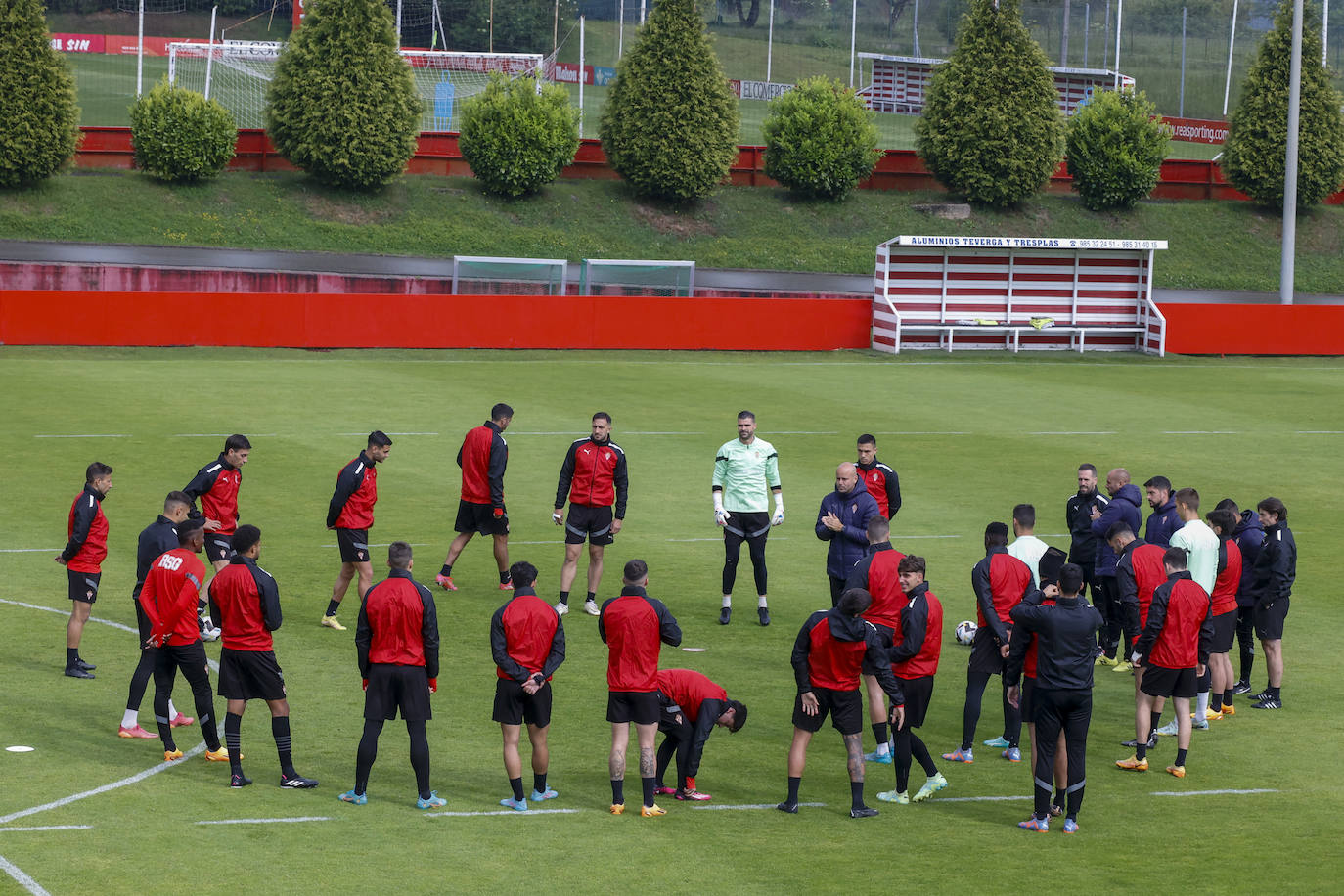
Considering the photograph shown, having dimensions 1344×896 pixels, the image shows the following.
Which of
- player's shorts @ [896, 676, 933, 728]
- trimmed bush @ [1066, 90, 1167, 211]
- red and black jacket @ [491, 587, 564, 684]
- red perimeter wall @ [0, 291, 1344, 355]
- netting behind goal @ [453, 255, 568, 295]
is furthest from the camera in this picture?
trimmed bush @ [1066, 90, 1167, 211]

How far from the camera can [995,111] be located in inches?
2184

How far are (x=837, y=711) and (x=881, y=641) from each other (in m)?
0.69

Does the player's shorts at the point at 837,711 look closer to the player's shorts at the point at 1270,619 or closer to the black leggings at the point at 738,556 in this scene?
the player's shorts at the point at 1270,619

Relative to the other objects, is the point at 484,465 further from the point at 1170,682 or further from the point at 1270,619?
the point at 1270,619

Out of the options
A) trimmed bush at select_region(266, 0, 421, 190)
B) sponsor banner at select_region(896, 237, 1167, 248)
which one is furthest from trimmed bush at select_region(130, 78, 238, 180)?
sponsor banner at select_region(896, 237, 1167, 248)

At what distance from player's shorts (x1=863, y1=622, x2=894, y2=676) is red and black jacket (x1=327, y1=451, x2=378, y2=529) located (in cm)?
590

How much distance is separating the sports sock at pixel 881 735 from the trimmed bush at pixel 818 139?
45142mm

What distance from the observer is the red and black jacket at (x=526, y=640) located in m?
11.1

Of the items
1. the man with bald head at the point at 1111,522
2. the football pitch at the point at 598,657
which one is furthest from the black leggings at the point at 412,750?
the man with bald head at the point at 1111,522

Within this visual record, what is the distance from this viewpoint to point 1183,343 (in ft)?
136

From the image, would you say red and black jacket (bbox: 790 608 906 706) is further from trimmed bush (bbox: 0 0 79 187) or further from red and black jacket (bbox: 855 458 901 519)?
trimmed bush (bbox: 0 0 79 187)

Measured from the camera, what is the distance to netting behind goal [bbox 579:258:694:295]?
1620 inches

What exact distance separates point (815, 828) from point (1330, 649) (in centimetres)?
767

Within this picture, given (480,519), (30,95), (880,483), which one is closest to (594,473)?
(480,519)
